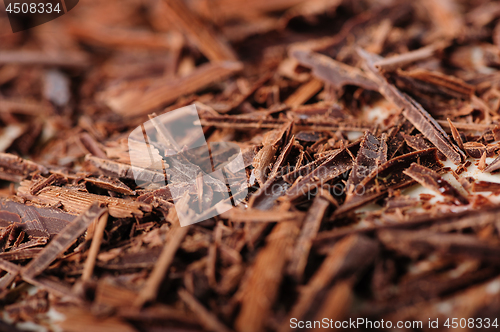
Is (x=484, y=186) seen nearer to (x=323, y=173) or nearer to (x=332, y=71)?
(x=323, y=173)

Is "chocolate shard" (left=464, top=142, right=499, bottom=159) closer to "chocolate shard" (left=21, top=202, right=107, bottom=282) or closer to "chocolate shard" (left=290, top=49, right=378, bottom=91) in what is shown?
"chocolate shard" (left=290, top=49, right=378, bottom=91)

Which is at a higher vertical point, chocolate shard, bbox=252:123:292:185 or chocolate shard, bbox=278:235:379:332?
chocolate shard, bbox=252:123:292:185

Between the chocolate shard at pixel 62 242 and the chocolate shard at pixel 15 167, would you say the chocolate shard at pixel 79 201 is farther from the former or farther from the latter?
the chocolate shard at pixel 15 167

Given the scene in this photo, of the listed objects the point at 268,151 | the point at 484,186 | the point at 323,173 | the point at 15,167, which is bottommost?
the point at 484,186

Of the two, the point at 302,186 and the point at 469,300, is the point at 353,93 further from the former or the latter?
the point at 469,300

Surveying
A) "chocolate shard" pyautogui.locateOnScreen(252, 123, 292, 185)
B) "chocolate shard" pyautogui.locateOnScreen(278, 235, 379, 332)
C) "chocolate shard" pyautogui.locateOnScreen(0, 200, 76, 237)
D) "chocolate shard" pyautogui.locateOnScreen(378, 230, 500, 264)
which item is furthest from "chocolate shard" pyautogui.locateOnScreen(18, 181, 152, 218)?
"chocolate shard" pyautogui.locateOnScreen(378, 230, 500, 264)

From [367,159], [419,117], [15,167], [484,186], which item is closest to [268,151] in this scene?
[367,159]

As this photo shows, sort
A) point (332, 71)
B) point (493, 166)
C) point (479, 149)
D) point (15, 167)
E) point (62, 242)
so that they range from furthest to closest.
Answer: point (332, 71), point (15, 167), point (479, 149), point (493, 166), point (62, 242)

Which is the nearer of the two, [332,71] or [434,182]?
[434,182]
